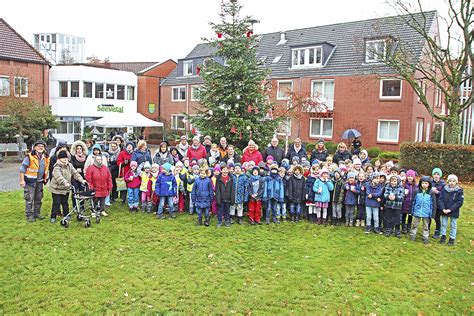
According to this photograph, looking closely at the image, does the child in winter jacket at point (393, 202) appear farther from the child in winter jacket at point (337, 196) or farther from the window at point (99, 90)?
the window at point (99, 90)

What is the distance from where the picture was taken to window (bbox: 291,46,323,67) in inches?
1210

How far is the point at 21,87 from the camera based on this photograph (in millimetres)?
26547

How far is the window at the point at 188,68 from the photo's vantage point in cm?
4062

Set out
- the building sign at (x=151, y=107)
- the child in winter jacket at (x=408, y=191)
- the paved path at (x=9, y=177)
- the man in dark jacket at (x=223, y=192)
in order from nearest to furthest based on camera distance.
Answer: the child in winter jacket at (x=408, y=191), the man in dark jacket at (x=223, y=192), the paved path at (x=9, y=177), the building sign at (x=151, y=107)

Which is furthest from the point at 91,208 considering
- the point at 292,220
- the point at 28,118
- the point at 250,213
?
the point at 28,118

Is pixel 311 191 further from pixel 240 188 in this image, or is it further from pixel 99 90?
pixel 99 90

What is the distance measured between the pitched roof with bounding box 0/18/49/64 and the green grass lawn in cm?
2179

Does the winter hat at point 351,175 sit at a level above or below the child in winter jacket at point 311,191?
above

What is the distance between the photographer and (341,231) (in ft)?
31.5

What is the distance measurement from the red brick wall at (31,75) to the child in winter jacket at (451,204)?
25.3 m

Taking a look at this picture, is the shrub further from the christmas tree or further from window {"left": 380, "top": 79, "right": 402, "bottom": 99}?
the christmas tree

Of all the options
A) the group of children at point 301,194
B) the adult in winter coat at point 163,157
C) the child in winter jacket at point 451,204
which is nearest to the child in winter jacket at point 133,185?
the group of children at point 301,194

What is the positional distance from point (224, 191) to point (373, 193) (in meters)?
3.44

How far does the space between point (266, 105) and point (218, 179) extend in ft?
16.2
